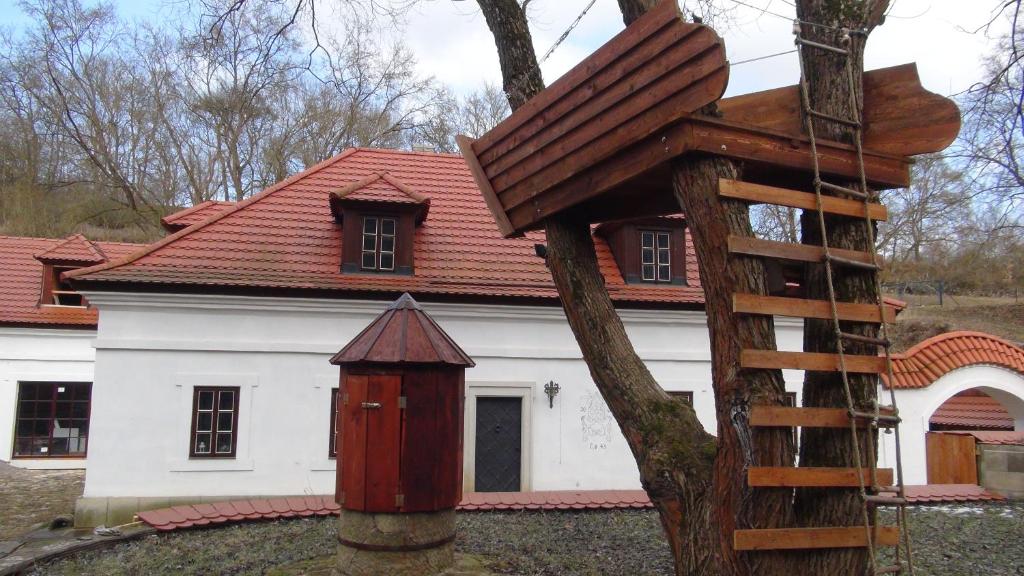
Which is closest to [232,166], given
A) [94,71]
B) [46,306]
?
[94,71]

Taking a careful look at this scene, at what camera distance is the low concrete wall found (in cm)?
1184

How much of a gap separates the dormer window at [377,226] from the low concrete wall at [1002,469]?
9.88 metres

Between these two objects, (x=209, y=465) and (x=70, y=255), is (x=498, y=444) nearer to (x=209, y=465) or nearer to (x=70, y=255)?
(x=209, y=465)

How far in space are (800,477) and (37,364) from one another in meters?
18.6

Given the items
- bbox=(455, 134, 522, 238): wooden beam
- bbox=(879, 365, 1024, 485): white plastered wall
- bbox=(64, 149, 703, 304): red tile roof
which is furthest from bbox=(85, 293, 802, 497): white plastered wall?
bbox=(455, 134, 522, 238): wooden beam

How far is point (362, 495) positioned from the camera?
627 centimetres

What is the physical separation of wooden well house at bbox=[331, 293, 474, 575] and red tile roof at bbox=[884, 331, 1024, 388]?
9.50 metres

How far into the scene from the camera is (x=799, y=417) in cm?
323

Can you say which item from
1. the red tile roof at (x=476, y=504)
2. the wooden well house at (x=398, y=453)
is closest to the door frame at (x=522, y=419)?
the red tile roof at (x=476, y=504)

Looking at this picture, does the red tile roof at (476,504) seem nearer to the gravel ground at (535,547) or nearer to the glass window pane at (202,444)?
the gravel ground at (535,547)

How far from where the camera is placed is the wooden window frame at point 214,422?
11156 millimetres

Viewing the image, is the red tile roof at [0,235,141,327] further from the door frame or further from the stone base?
the stone base

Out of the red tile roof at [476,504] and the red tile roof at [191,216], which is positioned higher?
the red tile roof at [191,216]

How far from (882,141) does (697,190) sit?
958 mm
